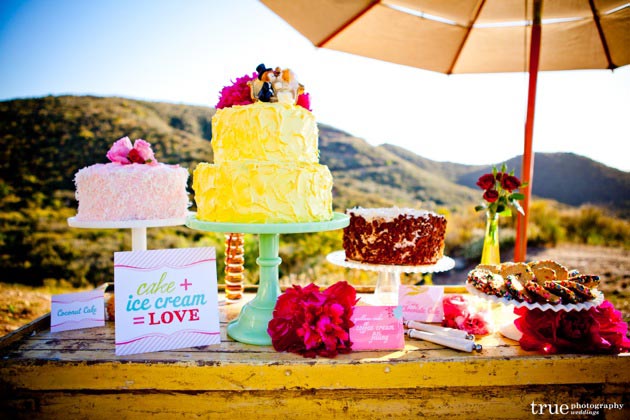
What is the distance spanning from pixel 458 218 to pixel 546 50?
14.5 feet

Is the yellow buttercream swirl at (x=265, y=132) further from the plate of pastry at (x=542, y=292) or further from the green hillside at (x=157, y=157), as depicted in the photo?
the green hillside at (x=157, y=157)

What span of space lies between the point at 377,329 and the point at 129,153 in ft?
6.16

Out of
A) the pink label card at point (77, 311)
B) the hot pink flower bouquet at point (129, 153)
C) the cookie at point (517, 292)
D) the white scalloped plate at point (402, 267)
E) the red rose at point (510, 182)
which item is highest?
the hot pink flower bouquet at point (129, 153)

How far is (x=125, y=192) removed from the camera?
229 centimetres

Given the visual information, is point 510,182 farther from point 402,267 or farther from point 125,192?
point 125,192

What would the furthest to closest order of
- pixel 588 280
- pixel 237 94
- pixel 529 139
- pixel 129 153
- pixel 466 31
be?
pixel 466 31
pixel 529 139
pixel 129 153
pixel 237 94
pixel 588 280

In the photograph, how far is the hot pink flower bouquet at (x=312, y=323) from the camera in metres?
1.76

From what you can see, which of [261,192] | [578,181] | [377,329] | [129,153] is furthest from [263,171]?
Result: [578,181]

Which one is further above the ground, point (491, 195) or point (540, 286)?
point (491, 195)

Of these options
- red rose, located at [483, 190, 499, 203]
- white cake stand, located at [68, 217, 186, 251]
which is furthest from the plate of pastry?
white cake stand, located at [68, 217, 186, 251]

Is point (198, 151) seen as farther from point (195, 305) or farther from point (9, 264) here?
point (195, 305)

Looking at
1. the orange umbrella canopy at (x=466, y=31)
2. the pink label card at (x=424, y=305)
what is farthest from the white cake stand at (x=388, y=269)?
the orange umbrella canopy at (x=466, y=31)

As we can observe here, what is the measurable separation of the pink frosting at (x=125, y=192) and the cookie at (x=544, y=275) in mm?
2135

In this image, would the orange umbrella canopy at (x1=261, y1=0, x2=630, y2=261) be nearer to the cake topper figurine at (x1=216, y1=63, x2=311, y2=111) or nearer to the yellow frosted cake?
the cake topper figurine at (x1=216, y1=63, x2=311, y2=111)
